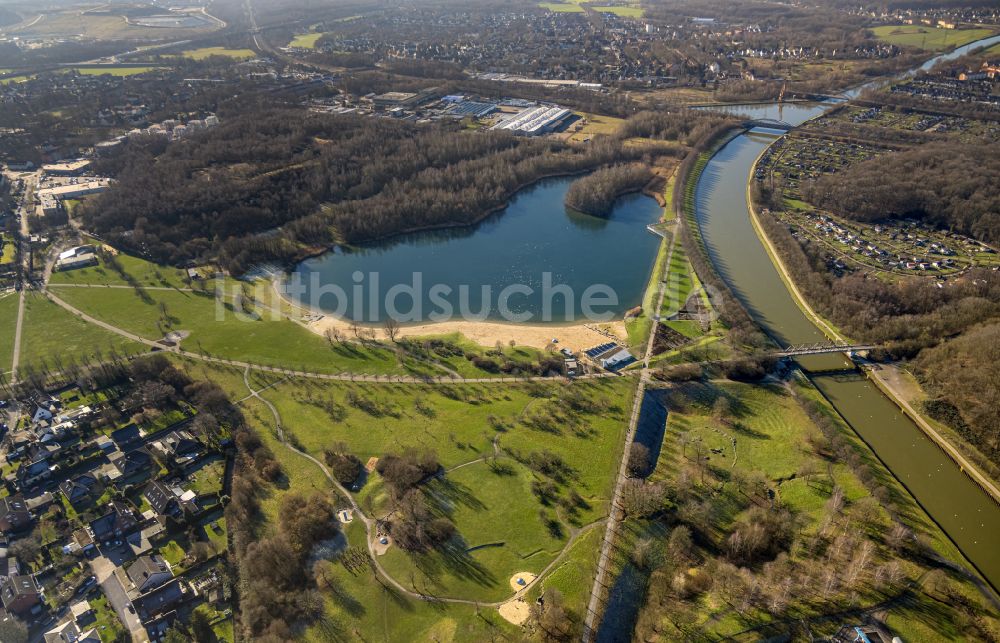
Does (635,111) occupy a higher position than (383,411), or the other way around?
(635,111)

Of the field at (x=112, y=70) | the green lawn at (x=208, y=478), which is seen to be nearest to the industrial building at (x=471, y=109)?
the field at (x=112, y=70)

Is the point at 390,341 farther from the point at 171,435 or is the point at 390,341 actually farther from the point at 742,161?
the point at 742,161

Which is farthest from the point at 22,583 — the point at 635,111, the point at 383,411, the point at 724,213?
the point at 635,111

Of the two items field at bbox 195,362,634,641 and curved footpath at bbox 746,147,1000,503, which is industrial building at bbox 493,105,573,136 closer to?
curved footpath at bbox 746,147,1000,503

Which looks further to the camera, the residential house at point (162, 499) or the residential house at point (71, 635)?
the residential house at point (162, 499)

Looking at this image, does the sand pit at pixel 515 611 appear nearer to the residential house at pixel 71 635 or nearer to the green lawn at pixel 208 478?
the green lawn at pixel 208 478
